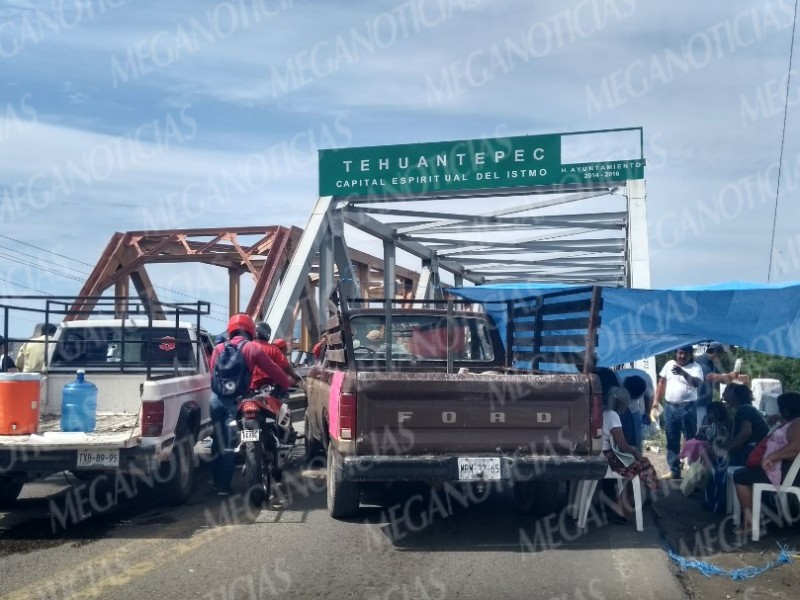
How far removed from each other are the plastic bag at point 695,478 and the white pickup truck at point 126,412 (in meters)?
4.86

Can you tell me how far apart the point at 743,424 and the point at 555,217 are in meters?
11.4

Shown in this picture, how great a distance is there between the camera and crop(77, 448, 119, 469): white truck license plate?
6.99m

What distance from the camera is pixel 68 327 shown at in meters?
9.77

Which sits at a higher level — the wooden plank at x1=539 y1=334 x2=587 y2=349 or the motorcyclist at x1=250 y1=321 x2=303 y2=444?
the wooden plank at x1=539 y1=334 x2=587 y2=349

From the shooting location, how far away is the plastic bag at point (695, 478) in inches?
330

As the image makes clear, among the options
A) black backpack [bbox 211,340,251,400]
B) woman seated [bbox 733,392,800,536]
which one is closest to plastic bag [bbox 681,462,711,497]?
woman seated [bbox 733,392,800,536]

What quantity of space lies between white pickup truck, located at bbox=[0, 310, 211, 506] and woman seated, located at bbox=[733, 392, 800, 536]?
190 inches

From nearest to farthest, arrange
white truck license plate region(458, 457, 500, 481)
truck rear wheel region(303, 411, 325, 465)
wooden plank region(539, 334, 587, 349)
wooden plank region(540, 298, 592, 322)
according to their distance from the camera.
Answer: white truck license plate region(458, 457, 500, 481) < wooden plank region(540, 298, 592, 322) < wooden plank region(539, 334, 587, 349) < truck rear wheel region(303, 411, 325, 465)

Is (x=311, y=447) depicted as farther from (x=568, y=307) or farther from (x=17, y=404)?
(x=568, y=307)

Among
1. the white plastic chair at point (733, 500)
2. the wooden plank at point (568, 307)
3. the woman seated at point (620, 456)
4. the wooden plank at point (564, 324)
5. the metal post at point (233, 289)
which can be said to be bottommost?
the white plastic chair at point (733, 500)

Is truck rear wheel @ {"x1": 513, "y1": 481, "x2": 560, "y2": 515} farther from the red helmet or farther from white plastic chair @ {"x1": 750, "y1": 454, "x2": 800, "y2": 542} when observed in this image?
the red helmet

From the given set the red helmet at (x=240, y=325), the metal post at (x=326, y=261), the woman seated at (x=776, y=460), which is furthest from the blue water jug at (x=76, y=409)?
the metal post at (x=326, y=261)

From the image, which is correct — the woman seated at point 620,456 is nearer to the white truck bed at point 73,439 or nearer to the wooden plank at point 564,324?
the wooden plank at point 564,324

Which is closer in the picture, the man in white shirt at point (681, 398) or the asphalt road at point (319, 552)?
the asphalt road at point (319, 552)
